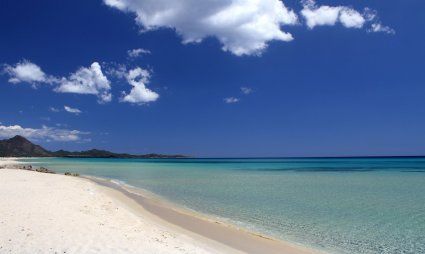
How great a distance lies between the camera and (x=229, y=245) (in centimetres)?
1114

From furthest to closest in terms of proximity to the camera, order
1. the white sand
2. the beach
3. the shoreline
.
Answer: the shoreline
the beach
the white sand

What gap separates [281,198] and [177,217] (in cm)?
865

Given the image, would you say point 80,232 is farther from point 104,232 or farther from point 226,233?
point 226,233

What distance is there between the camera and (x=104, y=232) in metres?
10.5

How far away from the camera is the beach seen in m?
8.91

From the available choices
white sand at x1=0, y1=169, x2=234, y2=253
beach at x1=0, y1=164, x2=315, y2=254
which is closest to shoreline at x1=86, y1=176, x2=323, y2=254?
beach at x1=0, y1=164, x2=315, y2=254

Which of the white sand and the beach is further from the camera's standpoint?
the beach

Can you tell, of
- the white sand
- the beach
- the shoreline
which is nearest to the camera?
the white sand

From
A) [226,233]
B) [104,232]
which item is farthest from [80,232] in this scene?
[226,233]

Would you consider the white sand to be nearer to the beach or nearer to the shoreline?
the beach

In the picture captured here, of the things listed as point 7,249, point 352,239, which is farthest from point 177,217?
point 7,249

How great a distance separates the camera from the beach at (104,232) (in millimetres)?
8906

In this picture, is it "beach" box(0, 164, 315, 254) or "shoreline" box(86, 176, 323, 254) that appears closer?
"beach" box(0, 164, 315, 254)

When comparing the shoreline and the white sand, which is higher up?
the white sand
